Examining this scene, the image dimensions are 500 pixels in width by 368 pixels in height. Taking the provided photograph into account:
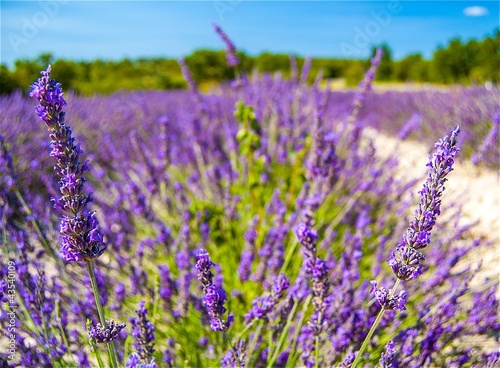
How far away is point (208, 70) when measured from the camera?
2359 centimetres

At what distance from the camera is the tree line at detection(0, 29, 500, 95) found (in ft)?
39.7

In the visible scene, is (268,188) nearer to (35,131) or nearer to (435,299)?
(435,299)

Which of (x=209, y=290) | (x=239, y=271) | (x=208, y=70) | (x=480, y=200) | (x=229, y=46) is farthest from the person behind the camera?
(x=208, y=70)

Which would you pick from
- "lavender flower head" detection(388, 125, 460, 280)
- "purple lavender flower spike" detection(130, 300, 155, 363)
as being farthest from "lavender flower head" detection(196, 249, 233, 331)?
"lavender flower head" detection(388, 125, 460, 280)

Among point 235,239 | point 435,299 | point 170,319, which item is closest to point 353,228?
point 235,239

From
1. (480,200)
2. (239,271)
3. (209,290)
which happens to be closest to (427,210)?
(209,290)

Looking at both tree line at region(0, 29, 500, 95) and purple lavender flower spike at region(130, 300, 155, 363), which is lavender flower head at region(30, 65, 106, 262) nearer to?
purple lavender flower spike at region(130, 300, 155, 363)

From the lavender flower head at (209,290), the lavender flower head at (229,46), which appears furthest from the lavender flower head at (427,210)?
the lavender flower head at (229,46)

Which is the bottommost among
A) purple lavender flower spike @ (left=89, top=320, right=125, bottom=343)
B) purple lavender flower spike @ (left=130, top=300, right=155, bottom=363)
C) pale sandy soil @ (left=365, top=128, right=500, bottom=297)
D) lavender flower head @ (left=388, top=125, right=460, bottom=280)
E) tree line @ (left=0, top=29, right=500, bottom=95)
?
purple lavender flower spike @ (left=89, top=320, right=125, bottom=343)

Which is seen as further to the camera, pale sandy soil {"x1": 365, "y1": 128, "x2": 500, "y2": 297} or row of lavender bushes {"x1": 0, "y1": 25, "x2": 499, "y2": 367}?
pale sandy soil {"x1": 365, "y1": 128, "x2": 500, "y2": 297}

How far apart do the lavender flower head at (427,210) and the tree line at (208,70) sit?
24.6 ft

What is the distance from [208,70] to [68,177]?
2374cm

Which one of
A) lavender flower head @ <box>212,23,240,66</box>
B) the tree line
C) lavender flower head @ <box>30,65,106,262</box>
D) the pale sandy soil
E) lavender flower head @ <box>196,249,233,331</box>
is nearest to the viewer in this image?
lavender flower head @ <box>30,65,106,262</box>

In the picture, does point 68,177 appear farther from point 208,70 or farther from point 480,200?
point 208,70
